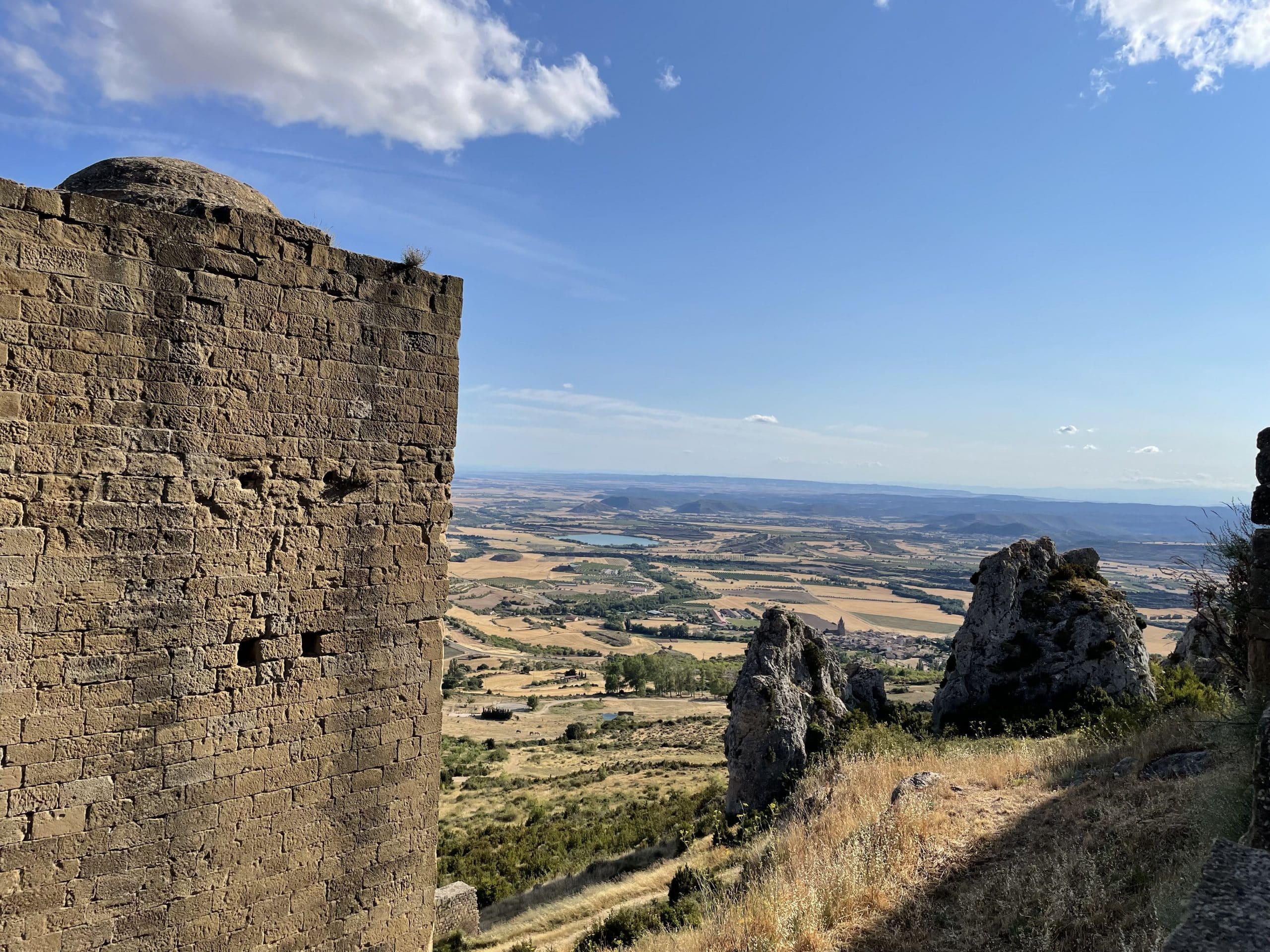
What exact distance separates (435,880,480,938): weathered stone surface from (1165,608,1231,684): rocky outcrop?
492 inches

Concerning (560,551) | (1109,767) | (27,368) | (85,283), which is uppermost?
(85,283)

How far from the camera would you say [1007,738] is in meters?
12.8

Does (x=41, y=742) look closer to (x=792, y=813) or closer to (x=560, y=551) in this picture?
(x=792, y=813)

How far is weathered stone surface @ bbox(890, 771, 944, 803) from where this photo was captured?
9.04m

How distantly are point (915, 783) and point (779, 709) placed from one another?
5.27 metres

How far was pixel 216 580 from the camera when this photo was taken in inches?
199

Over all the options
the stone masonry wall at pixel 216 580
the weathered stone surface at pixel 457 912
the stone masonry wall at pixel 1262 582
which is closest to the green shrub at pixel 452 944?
the weathered stone surface at pixel 457 912

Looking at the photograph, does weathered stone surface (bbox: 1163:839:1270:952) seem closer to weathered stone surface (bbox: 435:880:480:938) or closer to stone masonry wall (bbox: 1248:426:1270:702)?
stone masonry wall (bbox: 1248:426:1270:702)

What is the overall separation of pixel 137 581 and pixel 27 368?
1.54 meters

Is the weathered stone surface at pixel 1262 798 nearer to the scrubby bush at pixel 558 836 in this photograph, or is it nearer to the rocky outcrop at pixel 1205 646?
the rocky outcrop at pixel 1205 646

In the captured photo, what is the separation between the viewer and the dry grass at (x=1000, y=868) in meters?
5.14

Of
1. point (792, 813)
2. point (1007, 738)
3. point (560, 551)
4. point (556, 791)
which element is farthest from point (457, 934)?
point (560, 551)

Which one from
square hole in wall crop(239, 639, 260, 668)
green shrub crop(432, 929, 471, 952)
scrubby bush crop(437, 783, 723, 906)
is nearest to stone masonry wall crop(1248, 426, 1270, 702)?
scrubby bush crop(437, 783, 723, 906)

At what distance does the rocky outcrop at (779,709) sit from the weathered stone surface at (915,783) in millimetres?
4358
